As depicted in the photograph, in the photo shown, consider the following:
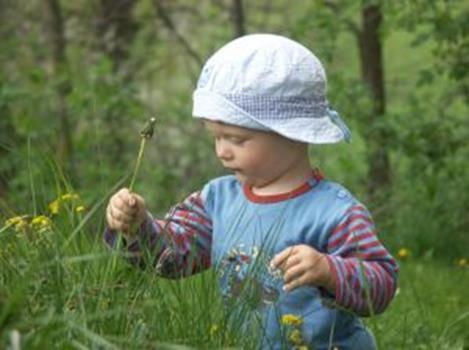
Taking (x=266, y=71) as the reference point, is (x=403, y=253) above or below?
below

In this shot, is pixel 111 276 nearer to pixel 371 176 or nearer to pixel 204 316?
pixel 204 316

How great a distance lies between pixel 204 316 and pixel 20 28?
7.26 m

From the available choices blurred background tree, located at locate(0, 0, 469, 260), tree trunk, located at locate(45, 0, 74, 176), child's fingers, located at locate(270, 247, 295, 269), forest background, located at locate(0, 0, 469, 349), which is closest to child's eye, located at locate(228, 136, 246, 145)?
child's fingers, located at locate(270, 247, 295, 269)

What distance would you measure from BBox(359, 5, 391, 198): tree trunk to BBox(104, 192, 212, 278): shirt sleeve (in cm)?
372

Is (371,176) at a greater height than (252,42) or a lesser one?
lesser

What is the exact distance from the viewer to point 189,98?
941 centimetres

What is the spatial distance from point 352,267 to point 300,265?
0.79 ft

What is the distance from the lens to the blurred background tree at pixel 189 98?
7.07 metres

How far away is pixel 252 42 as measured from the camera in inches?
134

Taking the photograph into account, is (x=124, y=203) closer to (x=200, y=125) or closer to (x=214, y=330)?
(x=214, y=330)

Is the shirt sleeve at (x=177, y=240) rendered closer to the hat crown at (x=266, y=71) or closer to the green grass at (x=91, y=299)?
the green grass at (x=91, y=299)

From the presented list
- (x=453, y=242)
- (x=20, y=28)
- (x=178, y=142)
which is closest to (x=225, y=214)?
(x=453, y=242)

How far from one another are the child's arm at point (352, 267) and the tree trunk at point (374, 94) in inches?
157

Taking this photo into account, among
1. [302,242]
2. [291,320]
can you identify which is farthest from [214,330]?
[302,242]
